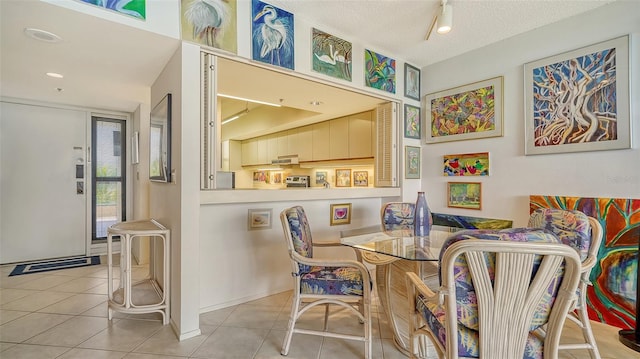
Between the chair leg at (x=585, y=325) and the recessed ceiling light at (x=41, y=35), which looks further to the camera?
the recessed ceiling light at (x=41, y=35)

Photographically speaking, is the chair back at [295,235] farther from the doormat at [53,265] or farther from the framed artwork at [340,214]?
the doormat at [53,265]

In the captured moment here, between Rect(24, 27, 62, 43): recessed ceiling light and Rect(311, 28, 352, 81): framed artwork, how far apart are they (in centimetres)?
197

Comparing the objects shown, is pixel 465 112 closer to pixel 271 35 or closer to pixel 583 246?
pixel 583 246

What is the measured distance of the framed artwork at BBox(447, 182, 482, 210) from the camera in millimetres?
3299

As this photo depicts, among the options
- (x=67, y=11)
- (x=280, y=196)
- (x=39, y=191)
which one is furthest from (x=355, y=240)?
(x=39, y=191)

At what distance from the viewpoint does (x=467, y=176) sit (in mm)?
3416

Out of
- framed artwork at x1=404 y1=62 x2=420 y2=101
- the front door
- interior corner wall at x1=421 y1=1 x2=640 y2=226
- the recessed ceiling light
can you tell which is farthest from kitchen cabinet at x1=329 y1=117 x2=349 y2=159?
the front door

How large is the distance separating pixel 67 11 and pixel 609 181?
13.5 ft

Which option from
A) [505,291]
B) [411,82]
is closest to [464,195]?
[411,82]

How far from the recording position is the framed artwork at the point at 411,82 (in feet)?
12.2

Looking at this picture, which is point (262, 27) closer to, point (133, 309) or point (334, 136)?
point (334, 136)

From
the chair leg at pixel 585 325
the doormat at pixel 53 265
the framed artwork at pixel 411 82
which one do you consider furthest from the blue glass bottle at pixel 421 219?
the doormat at pixel 53 265

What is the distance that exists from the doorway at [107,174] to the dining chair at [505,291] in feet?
16.3

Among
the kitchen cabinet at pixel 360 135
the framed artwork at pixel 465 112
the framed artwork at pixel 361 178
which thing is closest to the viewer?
the framed artwork at pixel 465 112
